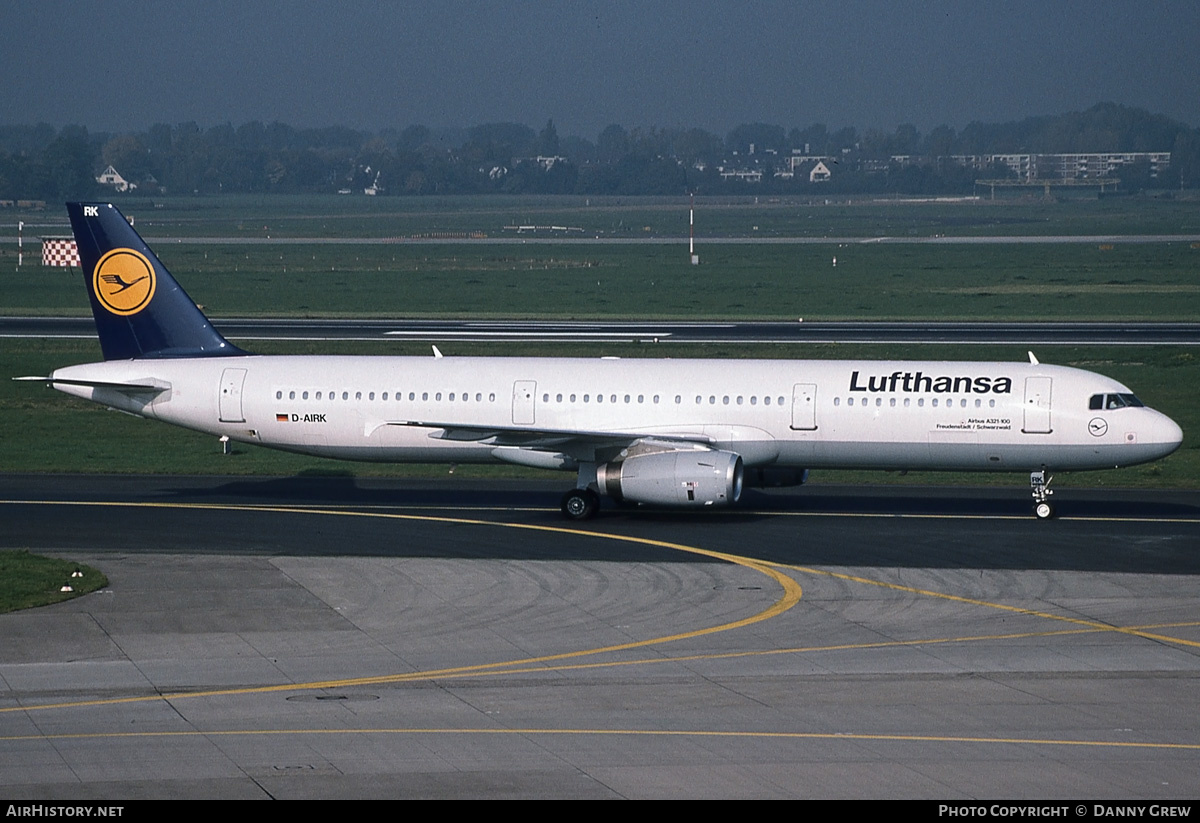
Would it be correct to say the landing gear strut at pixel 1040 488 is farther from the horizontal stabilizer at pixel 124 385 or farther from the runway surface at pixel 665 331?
the runway surface at pixel 665 331

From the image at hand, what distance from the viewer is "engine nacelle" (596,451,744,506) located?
3809cm

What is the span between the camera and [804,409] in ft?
133

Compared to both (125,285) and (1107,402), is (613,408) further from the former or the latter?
(125,285)

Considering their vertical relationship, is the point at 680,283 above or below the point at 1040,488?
above

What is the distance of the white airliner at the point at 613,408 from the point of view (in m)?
39.6

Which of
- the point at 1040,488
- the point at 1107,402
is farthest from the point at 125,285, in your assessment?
the point at 1107,402

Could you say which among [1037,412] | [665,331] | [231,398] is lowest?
[665,331]

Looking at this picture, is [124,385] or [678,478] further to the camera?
[124,385]

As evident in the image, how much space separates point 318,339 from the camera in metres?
77.5

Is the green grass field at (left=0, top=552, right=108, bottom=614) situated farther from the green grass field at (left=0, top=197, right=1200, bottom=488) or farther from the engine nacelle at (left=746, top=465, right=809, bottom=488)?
the engine nacelle at (left=746, top=465, right=809, bottom=488)

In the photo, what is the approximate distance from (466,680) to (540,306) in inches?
3046

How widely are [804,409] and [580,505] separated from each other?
627cm

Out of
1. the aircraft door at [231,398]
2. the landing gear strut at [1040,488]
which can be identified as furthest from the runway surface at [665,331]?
the landing gear strut at [1040,488]

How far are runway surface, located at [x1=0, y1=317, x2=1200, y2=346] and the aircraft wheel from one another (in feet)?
119
